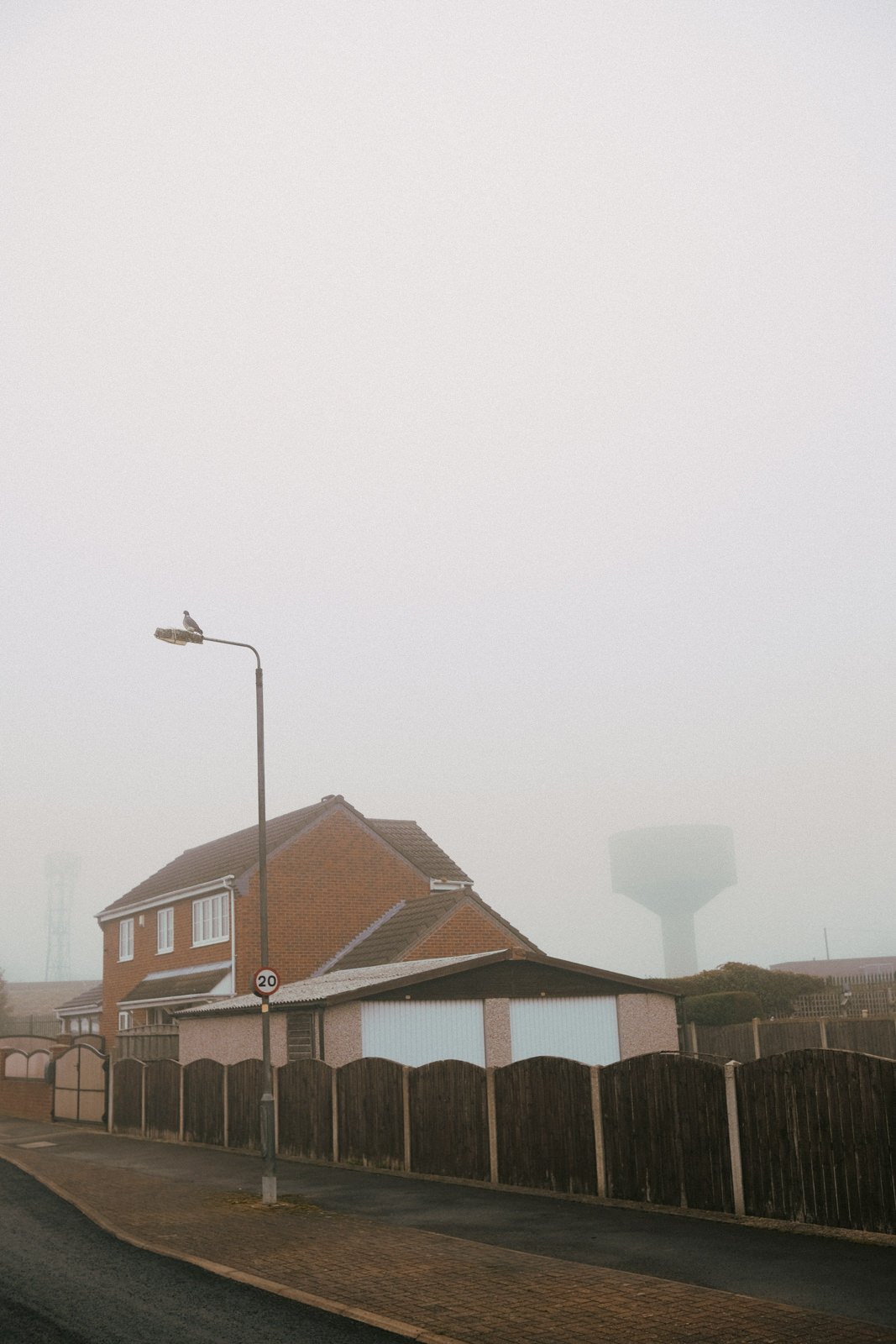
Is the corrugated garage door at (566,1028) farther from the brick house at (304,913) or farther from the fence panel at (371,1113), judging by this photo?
the brick house at (304,913)

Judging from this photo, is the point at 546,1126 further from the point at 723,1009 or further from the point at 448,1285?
the point at 723,1009

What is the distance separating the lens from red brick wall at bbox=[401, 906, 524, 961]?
39.5 meters

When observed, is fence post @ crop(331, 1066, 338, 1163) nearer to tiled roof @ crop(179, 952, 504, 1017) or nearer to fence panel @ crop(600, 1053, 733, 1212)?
tiled roof @ crop(179, 952, 504, 1017)

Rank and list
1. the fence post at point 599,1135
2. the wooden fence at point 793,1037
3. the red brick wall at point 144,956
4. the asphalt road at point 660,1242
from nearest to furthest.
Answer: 1. the asphalt road at point 660,1242
2. the fence post at point 599,1135
3. the wooden fence at point 793,1037
4. the red brick wall at point 144,956

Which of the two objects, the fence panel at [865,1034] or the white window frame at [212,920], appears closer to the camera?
the fence panel at [865,1034]

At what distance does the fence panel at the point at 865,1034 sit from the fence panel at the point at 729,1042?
2.31 metres

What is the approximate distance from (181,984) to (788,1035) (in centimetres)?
2192

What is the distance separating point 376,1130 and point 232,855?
84.3 feet

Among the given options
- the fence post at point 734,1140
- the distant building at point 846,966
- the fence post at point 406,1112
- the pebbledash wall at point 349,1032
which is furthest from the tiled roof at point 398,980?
the distant building at point 846,966

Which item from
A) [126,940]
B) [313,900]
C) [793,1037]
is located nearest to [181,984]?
[313,900]

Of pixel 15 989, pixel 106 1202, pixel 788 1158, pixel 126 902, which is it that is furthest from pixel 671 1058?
pixel 15 989

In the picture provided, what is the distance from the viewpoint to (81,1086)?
34.9 m

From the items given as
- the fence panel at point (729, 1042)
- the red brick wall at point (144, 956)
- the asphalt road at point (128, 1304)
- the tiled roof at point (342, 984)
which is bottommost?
the asphalt road at point (128, 1304)

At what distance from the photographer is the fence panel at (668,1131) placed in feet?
51.3
